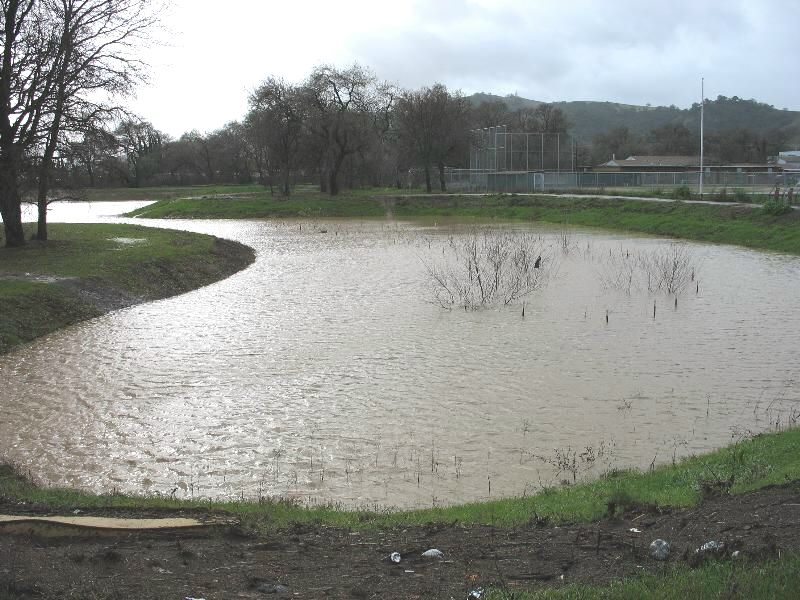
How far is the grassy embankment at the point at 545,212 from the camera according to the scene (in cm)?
3964

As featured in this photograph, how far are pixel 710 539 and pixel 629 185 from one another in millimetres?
75617

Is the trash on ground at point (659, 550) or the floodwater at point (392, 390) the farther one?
the floodwater at point (392, 390)

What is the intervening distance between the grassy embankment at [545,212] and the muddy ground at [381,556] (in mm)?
31670

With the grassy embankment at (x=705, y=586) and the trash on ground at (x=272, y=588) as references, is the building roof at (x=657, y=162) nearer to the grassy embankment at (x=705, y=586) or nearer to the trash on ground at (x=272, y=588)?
the grassy embankment at (x=705, y=586)

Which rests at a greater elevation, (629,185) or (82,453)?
(629,185)

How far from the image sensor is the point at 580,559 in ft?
20.2

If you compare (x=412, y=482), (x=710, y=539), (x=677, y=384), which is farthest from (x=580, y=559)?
(x=677, y=384)

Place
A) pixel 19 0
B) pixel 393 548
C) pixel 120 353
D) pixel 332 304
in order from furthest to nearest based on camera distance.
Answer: pixel 19 0
pixel 332 304
pixel 120 353
pixel 393 548

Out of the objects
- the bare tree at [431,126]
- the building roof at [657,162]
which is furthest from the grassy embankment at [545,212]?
the building roof at [657,162]

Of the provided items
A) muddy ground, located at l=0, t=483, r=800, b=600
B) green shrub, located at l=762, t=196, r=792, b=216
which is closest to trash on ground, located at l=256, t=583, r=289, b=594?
muddy ground, located at l=0, t=483, r=800, b=600

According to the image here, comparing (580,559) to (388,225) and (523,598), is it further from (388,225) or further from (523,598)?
(388,225)

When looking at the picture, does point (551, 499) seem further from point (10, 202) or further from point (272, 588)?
point (10, 202)

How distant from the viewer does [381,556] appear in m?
6.57

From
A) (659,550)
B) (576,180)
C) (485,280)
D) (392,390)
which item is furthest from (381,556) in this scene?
(576,180)
